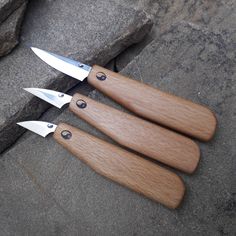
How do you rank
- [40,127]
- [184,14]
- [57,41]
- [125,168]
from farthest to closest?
[184,14]
[57,41]
[40,127]
[125,168]

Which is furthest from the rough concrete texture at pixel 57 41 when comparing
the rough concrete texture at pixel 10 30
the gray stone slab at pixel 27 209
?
the gray stone slab at pixel 27 209

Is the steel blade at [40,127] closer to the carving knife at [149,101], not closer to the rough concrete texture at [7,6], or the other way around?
the carving knife at [149,101]

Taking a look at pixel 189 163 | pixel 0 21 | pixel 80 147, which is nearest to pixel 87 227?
pixel 80 147

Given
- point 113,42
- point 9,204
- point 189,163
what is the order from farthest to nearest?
point 113,42, point 9,204, point 189,163

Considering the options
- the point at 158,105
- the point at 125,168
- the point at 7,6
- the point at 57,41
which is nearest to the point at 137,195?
the point at 125,168

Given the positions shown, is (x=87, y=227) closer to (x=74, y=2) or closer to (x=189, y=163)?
(x=189, y=163)

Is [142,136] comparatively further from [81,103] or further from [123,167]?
[81,103]

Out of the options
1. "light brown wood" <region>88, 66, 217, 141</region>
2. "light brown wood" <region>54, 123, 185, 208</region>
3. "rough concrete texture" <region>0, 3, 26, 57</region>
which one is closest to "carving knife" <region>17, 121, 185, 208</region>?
"light brown wood" <region>54, 123, 185, 208</region>
